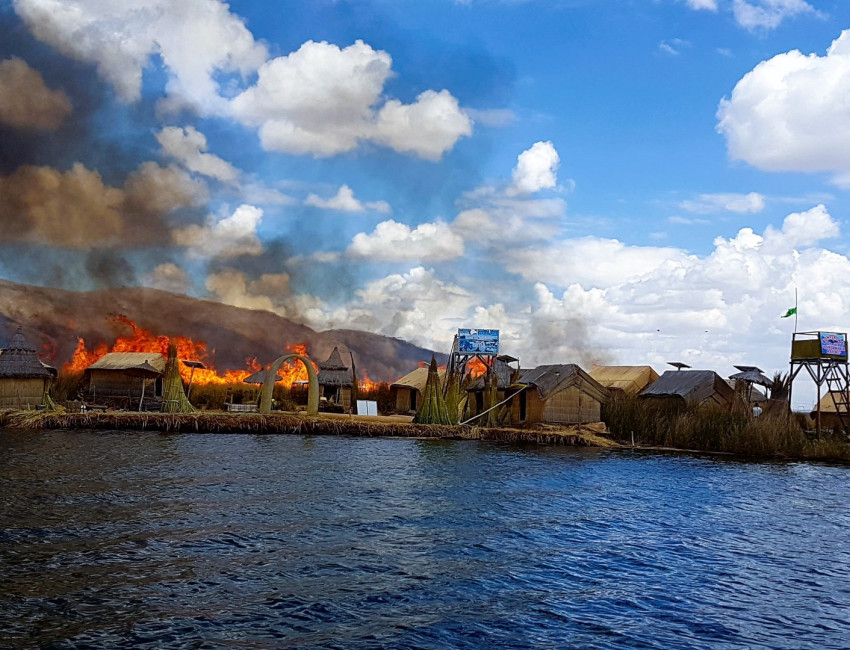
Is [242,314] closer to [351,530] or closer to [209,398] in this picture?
[209,398]

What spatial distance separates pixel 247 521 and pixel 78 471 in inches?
422

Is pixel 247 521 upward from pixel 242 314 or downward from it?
downward

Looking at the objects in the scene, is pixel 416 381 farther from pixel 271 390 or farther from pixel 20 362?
pixel 20 362

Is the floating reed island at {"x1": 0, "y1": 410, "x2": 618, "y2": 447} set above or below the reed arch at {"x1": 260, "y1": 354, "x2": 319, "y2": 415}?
below

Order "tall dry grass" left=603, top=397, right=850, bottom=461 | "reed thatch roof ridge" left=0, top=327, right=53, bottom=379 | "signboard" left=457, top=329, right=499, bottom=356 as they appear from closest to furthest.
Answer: "tall dry grass" left=603, top=397, right=850, bottom=461 < "reed thatch roof ridge" left=0, top=327, right=53, bottom=379 < "signboard" left=457, top=329, right=499, bottom=356

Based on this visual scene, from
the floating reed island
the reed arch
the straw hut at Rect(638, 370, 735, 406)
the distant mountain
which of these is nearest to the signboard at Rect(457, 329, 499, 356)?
the floating reed island

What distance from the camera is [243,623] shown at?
1222cm

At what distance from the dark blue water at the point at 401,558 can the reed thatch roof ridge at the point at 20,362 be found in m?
20.6

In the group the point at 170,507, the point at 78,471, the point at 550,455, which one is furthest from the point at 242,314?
the point at 170,507

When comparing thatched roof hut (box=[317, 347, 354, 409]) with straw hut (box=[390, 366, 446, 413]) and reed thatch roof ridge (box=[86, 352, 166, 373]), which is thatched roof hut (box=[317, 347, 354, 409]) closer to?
straw hut (box=[390, 366, 446, 413])

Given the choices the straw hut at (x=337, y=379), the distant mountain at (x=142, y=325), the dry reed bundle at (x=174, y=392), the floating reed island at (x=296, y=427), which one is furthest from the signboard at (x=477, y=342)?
the distant mountain at (x=142, y=325)

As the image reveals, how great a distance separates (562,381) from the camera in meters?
51.9

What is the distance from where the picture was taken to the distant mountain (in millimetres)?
89188

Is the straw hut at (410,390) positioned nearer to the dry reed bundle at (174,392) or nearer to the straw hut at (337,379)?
the straw hut at (337,379)
